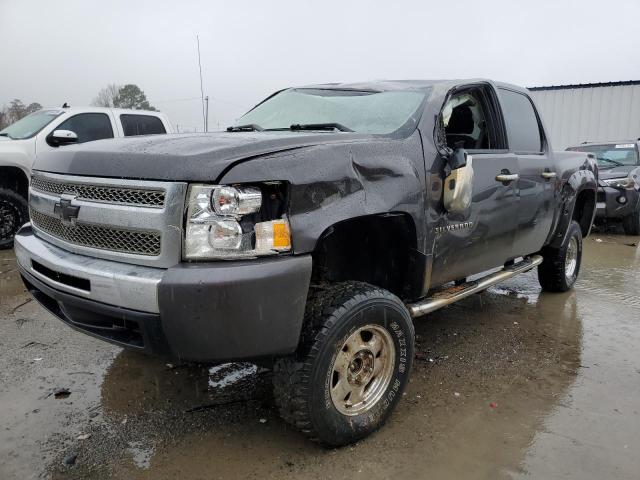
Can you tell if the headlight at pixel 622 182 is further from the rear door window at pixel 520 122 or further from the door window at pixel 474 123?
the door window at pixel 474 123

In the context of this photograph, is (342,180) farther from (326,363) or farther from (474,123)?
(474,123)

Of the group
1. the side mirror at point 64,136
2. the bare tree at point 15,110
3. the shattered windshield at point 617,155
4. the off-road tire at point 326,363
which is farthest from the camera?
the bare tree at point 15,110

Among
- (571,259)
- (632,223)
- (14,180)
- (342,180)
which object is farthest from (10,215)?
(632,223)

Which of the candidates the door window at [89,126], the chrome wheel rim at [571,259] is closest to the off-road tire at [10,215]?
the door window at [89,126]

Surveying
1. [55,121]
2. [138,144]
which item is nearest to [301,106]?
[138,144]

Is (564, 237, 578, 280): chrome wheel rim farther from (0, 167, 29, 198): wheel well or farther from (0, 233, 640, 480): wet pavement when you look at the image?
(0, 167, 29, 198): wheel well

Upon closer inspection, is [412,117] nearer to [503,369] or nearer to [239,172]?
[239,172]

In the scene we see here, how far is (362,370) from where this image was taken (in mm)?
2701

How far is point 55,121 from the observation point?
24.0 ft

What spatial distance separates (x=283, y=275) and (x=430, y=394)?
1538 millimetres

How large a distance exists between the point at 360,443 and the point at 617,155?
9.87 metres

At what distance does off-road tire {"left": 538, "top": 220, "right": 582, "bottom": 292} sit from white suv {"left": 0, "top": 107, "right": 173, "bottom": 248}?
543cm

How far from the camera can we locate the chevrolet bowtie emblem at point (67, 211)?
2492 mm

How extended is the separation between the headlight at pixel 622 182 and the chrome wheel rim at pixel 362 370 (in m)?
8.27
